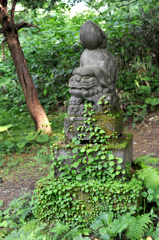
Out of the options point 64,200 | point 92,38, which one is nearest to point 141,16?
point 92,38

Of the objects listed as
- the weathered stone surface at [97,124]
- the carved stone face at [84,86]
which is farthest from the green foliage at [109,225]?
the carved stone face at [84,86]

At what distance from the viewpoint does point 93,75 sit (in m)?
3.07

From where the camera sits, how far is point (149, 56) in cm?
733

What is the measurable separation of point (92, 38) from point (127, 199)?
2251mm

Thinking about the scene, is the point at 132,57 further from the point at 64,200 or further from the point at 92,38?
the point at 64,200

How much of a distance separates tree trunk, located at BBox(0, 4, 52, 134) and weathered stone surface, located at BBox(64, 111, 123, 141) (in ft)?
9.93

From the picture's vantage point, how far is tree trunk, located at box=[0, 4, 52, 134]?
568 cm

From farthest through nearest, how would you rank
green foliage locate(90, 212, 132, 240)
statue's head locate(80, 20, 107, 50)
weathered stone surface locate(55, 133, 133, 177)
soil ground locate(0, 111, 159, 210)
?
soil ground locate(0, 111, 159, 210)
statue's head locate(80, 20, 107, 50)
weathered stone surface locate(55, 133, 133, 177)
green foliage locate(90, 212, 132, 240)

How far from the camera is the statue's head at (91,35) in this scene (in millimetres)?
3174

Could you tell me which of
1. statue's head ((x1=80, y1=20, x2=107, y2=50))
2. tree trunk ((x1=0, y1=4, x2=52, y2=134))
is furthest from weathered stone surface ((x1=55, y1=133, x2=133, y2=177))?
tree trunk ((x1=0, y1=4, x2=52, y2=134))

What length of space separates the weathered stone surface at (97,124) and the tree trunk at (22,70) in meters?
3.03

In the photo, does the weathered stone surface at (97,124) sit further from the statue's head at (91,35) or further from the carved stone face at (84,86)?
the statue's head at (91,35)

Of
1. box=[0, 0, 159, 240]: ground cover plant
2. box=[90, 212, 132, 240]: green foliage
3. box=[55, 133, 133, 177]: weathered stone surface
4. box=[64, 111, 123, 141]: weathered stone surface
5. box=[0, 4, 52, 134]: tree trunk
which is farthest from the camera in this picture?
box=[0, 4, 52, 134]: tree trunk

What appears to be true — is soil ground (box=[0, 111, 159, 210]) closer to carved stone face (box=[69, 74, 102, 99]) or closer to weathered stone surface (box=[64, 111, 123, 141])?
weathered stone surface (box=[64, 111, 123, 141])
